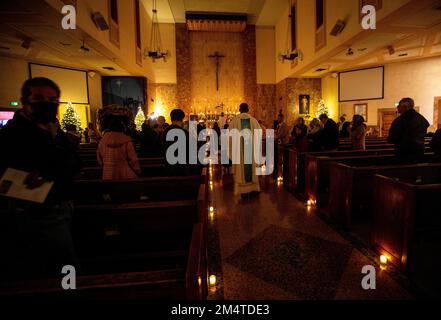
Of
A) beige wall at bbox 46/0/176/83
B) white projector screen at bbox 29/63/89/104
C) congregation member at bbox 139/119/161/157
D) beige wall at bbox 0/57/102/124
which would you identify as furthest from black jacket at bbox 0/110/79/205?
white projector screen at bbox 29/63/89/104

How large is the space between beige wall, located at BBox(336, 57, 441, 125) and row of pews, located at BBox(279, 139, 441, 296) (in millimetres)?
8934

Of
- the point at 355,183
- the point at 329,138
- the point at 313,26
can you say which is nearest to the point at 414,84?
the point at 313,26

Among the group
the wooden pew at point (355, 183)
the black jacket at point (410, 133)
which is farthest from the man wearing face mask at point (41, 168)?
the black jacket at point (410, 133)

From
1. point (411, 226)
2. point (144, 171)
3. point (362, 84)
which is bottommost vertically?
point (411, 226)

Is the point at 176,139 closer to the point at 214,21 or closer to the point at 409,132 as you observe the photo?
the point at 409,132

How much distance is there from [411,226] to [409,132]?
1.93m

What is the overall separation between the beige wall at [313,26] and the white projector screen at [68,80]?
9.68 metres

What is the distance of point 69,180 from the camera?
156 cm

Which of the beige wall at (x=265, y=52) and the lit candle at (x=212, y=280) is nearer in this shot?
the lit candle at (x=212, y=280)

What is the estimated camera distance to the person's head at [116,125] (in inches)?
111

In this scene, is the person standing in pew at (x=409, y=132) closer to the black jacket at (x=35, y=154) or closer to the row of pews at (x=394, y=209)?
the row of pews at (x=394, y=209)

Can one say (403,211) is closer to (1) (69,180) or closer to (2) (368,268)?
(2) (368,268)

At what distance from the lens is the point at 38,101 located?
1.52 m

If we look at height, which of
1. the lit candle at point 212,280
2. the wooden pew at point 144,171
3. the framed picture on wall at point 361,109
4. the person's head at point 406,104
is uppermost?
the framed picture on wall at point 361,109
